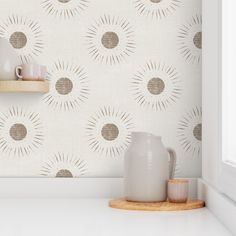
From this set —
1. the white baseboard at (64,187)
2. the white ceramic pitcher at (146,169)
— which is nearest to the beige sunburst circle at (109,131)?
the white baseboard at (64,187)

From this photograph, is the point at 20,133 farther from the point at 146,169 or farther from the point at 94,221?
the point at 94,221

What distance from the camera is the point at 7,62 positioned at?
6.40 ft

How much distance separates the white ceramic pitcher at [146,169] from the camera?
5.87 feet

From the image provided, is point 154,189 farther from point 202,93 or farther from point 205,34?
point 205,34

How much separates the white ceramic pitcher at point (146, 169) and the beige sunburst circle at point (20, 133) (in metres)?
0.41

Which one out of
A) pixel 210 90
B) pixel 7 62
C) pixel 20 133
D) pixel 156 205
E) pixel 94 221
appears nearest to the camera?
pixel 94 221

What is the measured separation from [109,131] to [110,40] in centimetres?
34

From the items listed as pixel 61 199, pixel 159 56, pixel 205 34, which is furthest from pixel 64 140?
pixel 205 34

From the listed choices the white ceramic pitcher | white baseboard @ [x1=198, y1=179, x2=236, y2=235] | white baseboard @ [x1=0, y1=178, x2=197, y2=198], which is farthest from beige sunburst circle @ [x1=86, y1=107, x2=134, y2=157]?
white baseboard @ [x1=198, y1=179, x2=236, y2=235]

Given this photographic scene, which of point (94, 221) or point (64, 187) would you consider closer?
point (94, 221)

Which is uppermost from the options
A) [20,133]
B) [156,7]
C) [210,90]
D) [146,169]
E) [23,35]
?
[156,7]

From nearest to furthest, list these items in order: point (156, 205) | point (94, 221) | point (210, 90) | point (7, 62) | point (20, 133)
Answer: point (94, 221)
point (156, 205)
point (210, 90)
point (7, 62)
point (20, 133)

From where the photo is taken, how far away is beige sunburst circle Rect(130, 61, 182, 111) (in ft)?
6.78

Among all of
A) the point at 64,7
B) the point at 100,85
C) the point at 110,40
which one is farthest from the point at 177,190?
the point at 64,7
